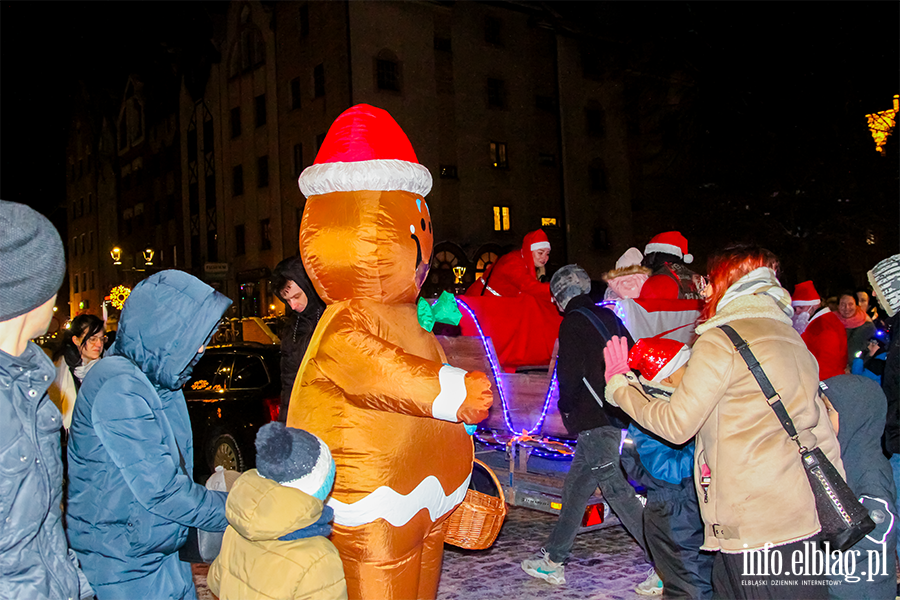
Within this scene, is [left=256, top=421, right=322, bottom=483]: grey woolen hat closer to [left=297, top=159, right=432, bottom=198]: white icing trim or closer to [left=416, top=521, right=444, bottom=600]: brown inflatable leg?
[left=416, top=521, right=444, bottom=600]: brown inflatable leg

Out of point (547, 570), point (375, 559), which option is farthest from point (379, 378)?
point (547, 570)

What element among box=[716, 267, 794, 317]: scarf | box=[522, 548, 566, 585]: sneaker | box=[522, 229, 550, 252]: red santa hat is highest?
box=[522, 229, 550, 252]: red santa hat

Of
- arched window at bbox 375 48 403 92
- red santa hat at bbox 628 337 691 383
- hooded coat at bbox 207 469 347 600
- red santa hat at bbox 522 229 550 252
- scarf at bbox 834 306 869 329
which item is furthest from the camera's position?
arched window at bbox 375 48 403 92

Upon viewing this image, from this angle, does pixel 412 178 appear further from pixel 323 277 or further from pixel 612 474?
pixel 612 474

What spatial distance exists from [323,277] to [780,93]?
1608 centimetres

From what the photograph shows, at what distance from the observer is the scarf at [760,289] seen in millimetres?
3178

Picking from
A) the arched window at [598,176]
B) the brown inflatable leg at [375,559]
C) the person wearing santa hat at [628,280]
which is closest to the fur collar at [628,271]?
the person wearing santa hat at [628,280]

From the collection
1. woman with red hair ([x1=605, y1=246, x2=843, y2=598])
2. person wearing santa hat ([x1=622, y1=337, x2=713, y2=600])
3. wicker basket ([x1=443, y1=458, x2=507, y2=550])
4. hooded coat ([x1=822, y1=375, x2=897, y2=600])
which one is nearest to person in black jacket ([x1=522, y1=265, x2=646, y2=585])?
person wearing santa hat ([x1=622, y1=337, x2=713, y2=600])

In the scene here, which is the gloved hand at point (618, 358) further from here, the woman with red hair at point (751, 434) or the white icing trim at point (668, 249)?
the white icing trim at point (668, 249)

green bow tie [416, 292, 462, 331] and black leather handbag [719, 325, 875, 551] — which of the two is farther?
green bow tie [416, 292, 462, 331]

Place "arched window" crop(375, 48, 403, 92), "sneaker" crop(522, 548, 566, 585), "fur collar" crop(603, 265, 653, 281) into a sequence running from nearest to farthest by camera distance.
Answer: "sneaker" crop(522, 548, 566, 585) < "fur collar" crop(603, 265, 653, 281) < "arched window" crop(375, 48, 403, 92)

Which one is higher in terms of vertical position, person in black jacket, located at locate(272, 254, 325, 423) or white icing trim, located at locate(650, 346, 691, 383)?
person in black jacket, located at locate(272, 254, 325, 423)

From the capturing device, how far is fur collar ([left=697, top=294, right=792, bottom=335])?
312cm

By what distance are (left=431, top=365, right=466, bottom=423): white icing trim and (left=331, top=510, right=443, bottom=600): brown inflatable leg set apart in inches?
22.1
